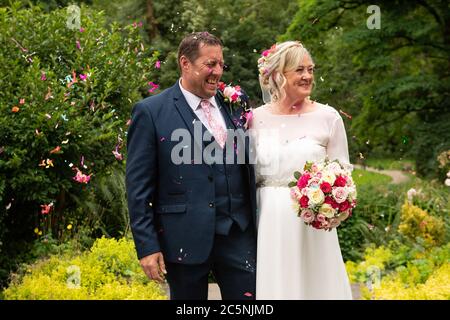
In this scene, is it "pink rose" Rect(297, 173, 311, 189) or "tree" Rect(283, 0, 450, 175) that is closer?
"pink rose" Rect(297, 173, 311, 189)

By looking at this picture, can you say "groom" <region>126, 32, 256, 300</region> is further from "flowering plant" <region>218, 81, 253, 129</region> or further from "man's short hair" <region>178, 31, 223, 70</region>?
"flowering plant" <region>218, 81, 253, 129</region>

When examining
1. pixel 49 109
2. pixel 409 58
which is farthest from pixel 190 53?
pixel 409 58

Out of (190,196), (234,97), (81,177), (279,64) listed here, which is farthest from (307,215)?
(81,177)

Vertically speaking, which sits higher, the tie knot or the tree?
the tree

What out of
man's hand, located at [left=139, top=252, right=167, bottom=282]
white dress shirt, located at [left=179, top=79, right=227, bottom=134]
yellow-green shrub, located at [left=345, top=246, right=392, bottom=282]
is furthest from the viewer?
yellow-green shrub, located at [left=345, top=246, right=392, bottom=282]

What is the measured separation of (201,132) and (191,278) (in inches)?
29.3

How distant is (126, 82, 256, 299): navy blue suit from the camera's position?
3.73m

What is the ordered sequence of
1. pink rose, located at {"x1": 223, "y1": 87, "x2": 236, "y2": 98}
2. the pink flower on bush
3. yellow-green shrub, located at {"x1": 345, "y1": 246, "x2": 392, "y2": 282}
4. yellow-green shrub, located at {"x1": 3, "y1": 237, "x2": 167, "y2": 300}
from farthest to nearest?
yellow-green shrub, located at {"x1": 345, "y1": 246, "x2": 392, "y2": 282}, the pink flower on bush, yellow-green shrub, located at {"x1": 3, "y1": 237, "x2": 167, "y2": 300}, pink rose, located at {"x1": 223, "y1": 87, "x2": 236, "y2": 98}

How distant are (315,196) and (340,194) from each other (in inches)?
6.5

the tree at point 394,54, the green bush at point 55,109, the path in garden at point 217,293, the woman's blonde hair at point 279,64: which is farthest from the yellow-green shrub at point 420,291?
the tree at point 394,54

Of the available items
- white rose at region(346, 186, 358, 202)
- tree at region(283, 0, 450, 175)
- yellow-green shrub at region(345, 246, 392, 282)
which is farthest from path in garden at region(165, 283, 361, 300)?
tree at region(283, 0, 450, 175)

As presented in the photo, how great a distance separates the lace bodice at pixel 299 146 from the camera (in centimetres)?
418

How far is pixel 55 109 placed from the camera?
6465mm

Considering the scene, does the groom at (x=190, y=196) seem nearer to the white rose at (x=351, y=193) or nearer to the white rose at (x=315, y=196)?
the white rose at (x=315, y=196)
